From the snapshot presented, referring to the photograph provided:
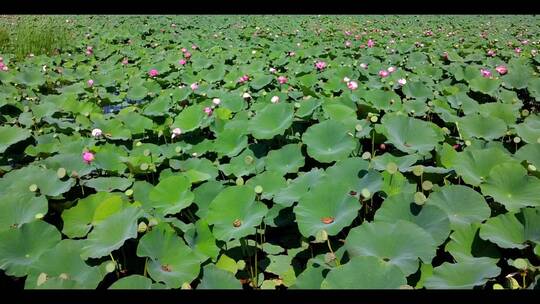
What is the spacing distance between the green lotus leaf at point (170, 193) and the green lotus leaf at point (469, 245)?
3.52 feet

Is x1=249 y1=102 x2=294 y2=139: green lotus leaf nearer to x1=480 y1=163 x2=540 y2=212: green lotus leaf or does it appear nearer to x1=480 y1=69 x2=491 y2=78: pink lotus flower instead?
x1=480 y1=163 x2=540 y2=212: green lotus leaf

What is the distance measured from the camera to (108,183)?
84.8 inches

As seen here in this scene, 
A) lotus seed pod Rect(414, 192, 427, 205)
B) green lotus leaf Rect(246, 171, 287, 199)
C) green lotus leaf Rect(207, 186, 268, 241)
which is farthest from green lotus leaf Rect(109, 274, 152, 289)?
lotus seed pod Rect(414, 192, 427, 205)

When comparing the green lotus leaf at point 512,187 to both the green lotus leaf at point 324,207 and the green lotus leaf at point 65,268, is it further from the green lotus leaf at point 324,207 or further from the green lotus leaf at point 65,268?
the green lotus leaf at point 65,268

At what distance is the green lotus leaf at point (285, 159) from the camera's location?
2.29 metres

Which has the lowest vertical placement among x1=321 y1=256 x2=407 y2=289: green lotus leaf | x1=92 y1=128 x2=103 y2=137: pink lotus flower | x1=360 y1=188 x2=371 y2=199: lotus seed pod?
x1=92 y1=128 x2=103 y2=137: pink lotus flower

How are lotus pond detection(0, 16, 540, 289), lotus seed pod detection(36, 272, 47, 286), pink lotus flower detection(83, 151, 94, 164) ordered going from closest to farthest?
lotus seed pod detection(36, 272, 47, 286) < lotus pond detection(0, 16, 540, 289) < pink lotus flower detection(83, 151, 94, 164)

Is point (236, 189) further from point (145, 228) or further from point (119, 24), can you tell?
point (119, 24)

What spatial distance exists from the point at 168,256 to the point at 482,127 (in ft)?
6.35

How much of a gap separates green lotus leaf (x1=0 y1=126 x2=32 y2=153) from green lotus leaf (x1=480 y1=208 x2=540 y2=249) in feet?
8.18

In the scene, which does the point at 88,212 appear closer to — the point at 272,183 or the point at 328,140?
the point at 272,183

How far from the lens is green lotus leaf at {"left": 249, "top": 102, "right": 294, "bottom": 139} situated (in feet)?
8.46

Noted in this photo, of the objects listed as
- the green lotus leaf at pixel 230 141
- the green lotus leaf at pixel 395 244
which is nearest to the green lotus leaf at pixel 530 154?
the green lotus leaf at pixel 395 244
